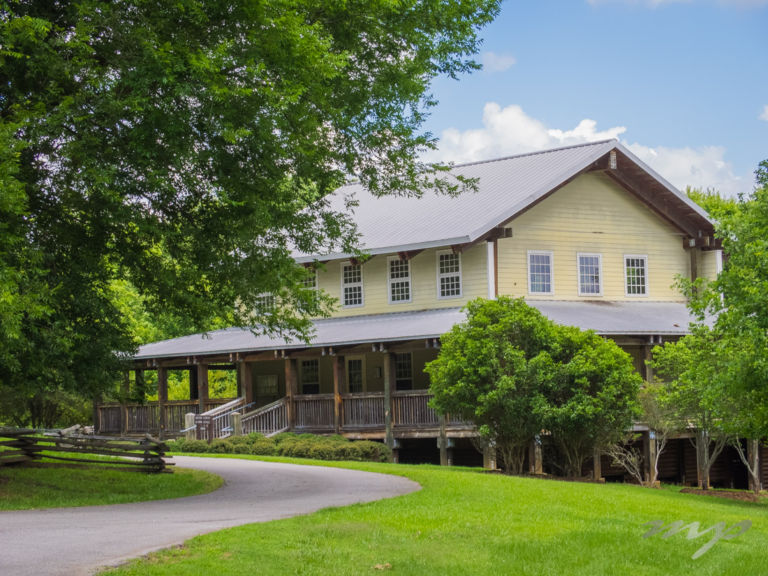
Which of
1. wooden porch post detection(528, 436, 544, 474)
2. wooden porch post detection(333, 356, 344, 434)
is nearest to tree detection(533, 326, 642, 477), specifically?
wooden porch post detection(528, 436, 544, 474)

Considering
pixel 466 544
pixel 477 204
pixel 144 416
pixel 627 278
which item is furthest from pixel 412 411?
pixel 466 544

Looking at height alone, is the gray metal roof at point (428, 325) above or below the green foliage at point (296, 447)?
above

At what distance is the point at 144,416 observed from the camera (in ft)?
124

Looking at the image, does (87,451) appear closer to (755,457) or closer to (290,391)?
(290,391)

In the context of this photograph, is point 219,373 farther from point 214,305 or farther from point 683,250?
point 214,305

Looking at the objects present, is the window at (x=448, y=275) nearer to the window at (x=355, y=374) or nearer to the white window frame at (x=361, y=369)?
the white window frame at (x=361, y=369)

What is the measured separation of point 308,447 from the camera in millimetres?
29031

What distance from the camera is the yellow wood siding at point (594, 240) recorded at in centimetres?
3359

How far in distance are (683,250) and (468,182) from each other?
17.3 meters

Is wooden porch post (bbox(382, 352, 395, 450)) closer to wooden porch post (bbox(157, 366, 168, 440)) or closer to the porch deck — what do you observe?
the porch deck

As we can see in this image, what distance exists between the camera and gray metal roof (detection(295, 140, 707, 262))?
32438 mm

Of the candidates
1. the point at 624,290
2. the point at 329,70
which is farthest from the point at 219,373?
the point at 329,70

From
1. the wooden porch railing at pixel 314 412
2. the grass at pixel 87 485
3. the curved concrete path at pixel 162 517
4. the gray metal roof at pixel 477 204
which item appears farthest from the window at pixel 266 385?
the grass at pixel 87 485

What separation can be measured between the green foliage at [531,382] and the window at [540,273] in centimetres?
890
